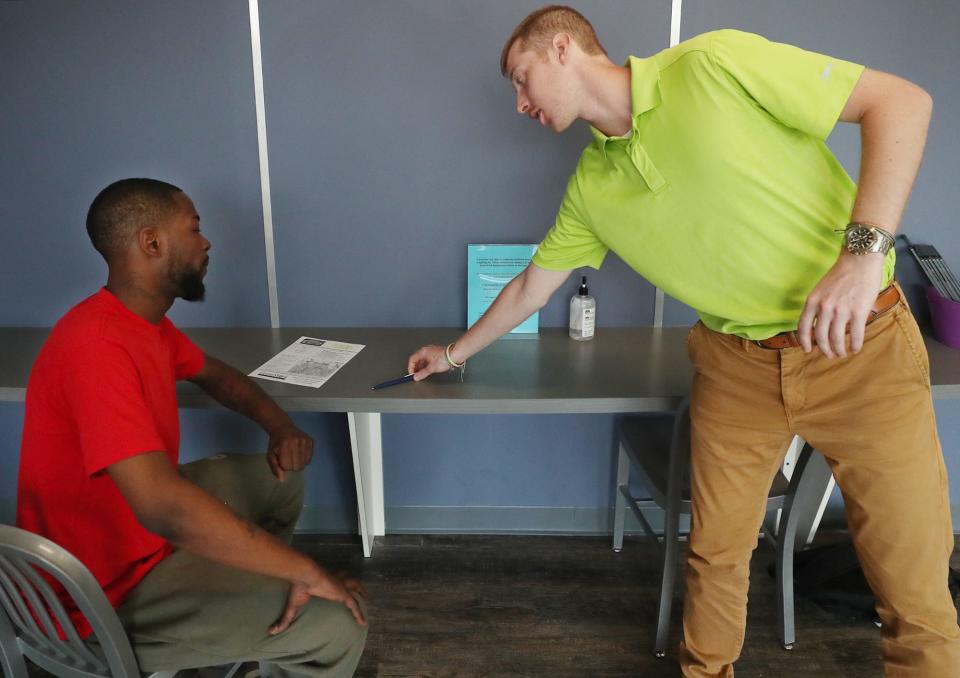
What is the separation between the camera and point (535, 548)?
2348mm

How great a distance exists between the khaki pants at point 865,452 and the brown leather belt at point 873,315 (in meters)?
0.01

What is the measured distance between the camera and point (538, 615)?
2031mm

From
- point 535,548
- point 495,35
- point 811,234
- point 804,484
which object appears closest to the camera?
point 811,234

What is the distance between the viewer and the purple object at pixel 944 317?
75.7 inches

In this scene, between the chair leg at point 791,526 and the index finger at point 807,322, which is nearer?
the index finger at point 807,322

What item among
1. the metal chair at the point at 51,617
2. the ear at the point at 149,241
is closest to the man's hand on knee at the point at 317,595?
the metal chair at the point at 51,617

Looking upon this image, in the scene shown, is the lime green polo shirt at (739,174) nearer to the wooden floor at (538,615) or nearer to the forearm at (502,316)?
the forearm at (502,316)

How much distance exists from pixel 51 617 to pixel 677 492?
4.24 feet

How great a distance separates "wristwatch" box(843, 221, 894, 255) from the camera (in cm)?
105

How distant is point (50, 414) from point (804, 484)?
1632 mm

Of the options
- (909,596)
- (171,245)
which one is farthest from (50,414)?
(909,596)

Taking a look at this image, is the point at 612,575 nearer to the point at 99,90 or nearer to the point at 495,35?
the point at 495,35

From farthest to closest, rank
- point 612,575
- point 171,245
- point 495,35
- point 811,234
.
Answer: point 612,575 < point 495,35 < point 171,245 < point 811,234

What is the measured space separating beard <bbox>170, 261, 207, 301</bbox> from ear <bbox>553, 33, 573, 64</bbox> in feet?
2.72
